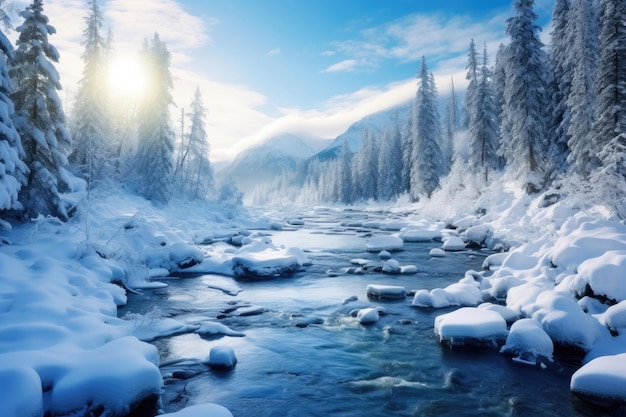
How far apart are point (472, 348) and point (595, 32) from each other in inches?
1332

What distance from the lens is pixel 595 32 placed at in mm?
31484

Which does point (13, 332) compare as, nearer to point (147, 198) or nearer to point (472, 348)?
point (472, 348)

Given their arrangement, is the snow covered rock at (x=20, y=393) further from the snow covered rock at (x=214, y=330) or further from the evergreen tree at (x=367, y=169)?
the evergreen tree at (x=367, y=169)

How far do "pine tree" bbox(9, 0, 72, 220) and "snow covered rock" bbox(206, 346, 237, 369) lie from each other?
11.7 meters

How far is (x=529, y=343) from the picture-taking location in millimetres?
9180

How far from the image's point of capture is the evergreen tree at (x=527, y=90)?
28750 millimetres

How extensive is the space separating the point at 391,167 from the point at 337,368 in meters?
66.4

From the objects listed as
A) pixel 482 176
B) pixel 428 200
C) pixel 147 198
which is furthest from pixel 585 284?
pixel 428 200

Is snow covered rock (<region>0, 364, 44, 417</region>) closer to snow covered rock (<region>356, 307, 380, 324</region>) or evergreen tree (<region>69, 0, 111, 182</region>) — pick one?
snow covered rock (<region>356, 307, 380, 324</region>)

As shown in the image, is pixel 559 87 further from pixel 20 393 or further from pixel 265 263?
pixel 20 393

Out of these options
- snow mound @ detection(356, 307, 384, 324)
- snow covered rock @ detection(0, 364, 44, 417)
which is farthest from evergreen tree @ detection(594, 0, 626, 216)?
snow covered rock @ detection(0, 364, 44, 417)

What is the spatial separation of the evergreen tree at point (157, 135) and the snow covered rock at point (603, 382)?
3520cm

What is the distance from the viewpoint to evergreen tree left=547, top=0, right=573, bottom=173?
31.0m

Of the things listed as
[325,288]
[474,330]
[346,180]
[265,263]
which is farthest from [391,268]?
[346,180]
